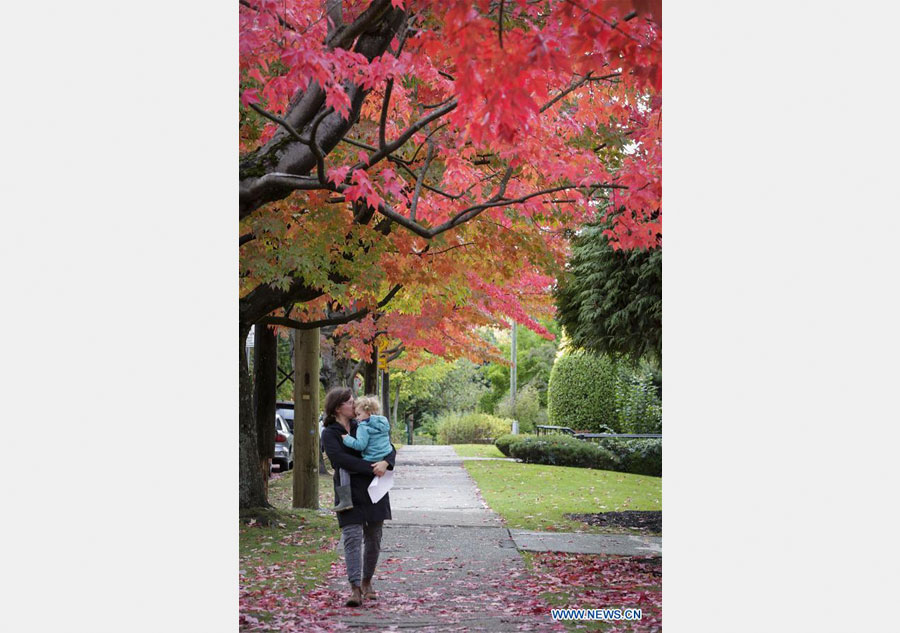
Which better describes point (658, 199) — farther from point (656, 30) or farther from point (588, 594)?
point (588, 594)

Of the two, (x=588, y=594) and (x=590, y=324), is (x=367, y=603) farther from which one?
(x=590, y=324)

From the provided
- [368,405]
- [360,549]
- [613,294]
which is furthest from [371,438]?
[613,294]

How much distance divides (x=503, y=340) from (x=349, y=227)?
1675cm

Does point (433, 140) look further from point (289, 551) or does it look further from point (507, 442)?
point (507, 442)

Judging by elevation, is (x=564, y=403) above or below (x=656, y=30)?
below

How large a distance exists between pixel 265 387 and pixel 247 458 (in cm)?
257

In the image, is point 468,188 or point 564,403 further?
point 564,403

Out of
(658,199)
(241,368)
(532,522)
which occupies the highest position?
(658,199)

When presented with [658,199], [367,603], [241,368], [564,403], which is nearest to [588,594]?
[367,603]

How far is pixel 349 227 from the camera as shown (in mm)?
7016

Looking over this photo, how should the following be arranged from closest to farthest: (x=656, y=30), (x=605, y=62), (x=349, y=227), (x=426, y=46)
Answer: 1. (x=656, y=30)
2. (x=605, y=62)
3. (x=426, y=46)
4. (x=349, y=227)

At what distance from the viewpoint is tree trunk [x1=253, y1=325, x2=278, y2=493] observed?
38.3 feet

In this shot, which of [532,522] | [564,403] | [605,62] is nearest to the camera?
[605,62]

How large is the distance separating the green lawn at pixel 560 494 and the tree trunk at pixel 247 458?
269 cm
